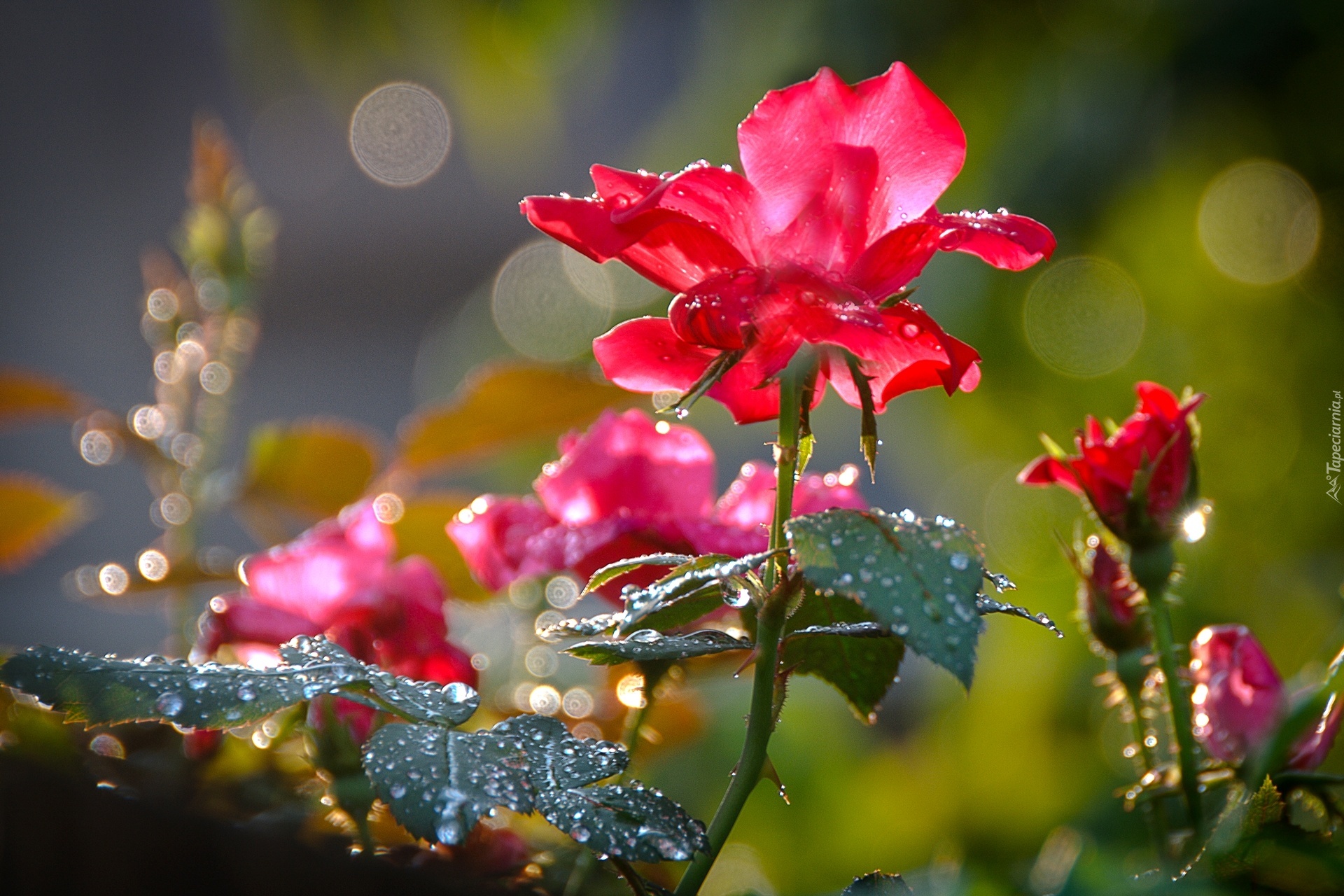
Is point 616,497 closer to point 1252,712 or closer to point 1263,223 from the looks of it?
point 1252,712

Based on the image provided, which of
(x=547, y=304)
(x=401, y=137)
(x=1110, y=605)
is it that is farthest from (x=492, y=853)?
(x=401, y=137)

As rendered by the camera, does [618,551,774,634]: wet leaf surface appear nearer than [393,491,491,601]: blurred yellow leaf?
Yes

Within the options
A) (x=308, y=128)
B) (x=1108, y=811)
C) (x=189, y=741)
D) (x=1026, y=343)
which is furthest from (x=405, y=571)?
(x=308, y=128)

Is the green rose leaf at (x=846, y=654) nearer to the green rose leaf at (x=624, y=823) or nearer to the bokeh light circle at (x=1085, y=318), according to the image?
the green rose leaf at (x=624, y=823)

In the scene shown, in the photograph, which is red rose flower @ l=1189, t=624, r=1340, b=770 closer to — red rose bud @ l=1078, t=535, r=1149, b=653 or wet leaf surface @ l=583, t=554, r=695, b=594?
red rose bud @ l=1078, t=535, r=1149, b=653

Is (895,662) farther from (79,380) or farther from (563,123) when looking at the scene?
(79,380)

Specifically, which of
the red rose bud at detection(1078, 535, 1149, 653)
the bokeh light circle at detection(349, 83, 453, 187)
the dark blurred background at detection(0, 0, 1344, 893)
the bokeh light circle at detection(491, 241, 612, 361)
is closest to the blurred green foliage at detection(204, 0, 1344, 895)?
the dark blurred background at detection(0, 0, 1344, 893)
